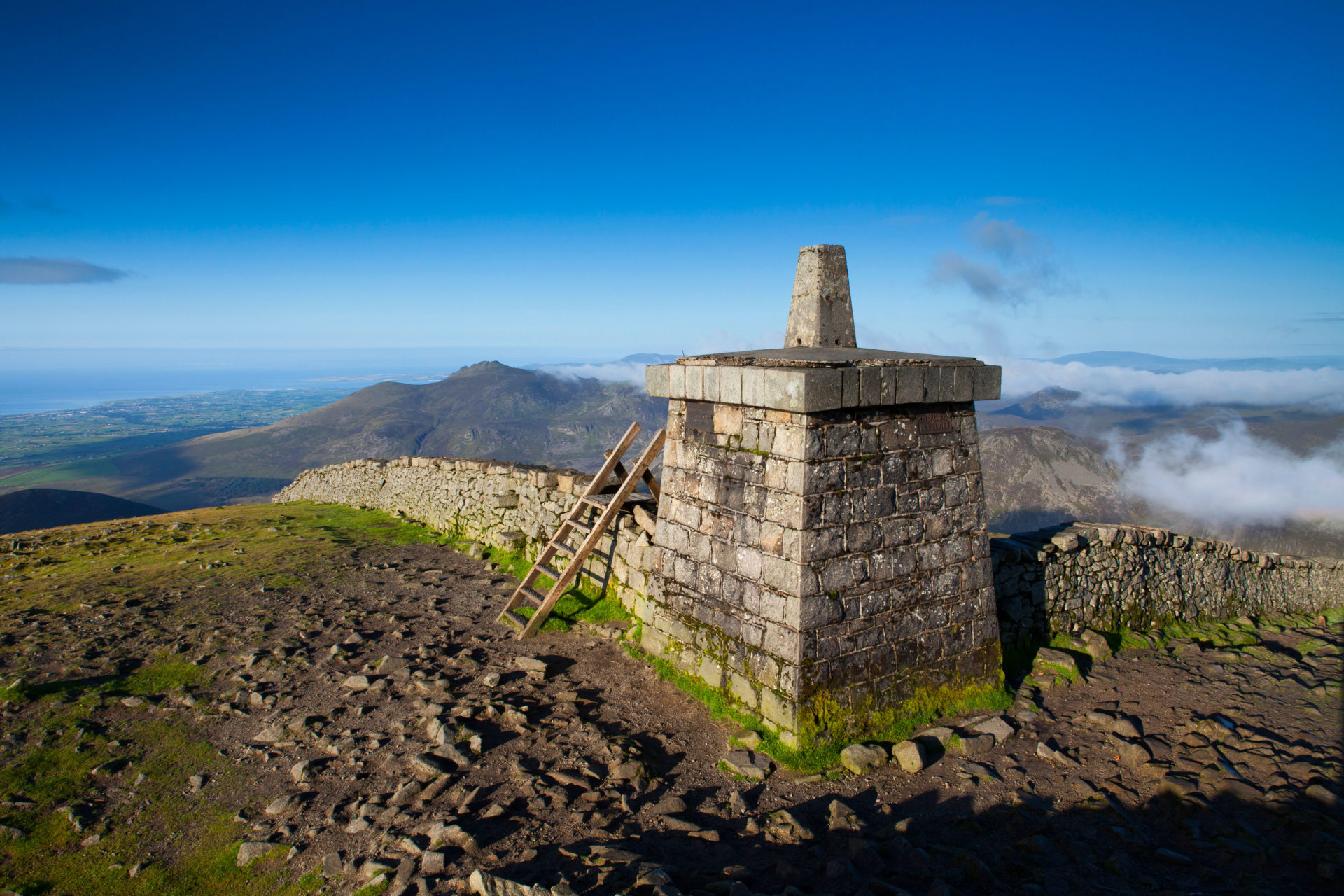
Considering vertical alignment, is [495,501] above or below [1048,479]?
above

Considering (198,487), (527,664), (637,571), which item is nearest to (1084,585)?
(637,571)

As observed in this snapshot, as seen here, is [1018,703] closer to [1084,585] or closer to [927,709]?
[927,709]

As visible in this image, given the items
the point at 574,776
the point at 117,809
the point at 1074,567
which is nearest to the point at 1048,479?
the point at 1074,567

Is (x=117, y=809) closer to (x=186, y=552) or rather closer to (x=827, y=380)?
(x=827, y=380)

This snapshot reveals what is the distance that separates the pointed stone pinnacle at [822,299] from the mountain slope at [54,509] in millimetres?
81501

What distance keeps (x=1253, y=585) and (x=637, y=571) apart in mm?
10657

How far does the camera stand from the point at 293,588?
1073cm

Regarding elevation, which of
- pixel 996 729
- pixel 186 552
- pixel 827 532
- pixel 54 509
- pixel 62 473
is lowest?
pixel 62 473

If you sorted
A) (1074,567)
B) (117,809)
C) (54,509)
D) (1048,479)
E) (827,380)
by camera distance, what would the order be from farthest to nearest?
(1048,479), (54,509), (1074,567), (827,380), (117,809)

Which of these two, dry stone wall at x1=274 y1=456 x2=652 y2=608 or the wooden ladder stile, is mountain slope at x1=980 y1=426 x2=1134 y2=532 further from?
the wooden ladder stile

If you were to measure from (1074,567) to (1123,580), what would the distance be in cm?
115

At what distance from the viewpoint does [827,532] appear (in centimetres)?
599

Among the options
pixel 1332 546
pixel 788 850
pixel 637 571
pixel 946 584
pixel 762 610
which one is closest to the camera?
pixel 788 850

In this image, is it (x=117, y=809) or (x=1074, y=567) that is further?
(x=1074, y=567)
